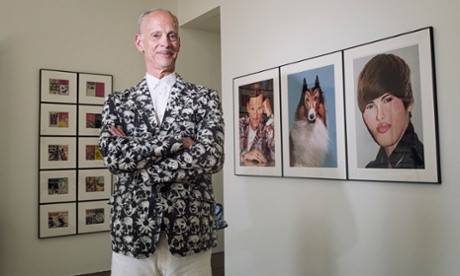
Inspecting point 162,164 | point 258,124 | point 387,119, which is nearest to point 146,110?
point 162,164

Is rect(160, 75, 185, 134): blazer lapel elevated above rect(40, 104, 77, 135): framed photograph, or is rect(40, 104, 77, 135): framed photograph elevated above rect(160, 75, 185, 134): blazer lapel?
rect(40, 104, 77, 135): framed photograph

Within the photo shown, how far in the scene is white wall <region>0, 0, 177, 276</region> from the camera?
349 cm

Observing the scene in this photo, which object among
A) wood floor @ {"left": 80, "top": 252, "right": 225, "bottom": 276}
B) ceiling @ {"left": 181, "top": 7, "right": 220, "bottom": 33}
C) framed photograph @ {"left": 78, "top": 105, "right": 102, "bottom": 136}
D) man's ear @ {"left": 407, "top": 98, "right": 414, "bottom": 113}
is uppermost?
ceiling @ {"left": 181, "top": 7, "right": 220, "bottom": 33}

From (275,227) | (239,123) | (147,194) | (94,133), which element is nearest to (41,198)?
(94,133)

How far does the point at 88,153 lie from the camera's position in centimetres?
385

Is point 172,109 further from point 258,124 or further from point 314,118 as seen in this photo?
point 258,124

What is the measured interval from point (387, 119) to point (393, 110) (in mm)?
58

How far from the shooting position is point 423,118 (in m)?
2.02

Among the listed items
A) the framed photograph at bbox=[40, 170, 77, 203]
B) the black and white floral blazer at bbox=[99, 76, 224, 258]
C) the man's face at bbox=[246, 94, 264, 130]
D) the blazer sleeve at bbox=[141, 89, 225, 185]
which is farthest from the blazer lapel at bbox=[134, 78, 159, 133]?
the framed photograph at bbox=[40, 170, 77, 203]

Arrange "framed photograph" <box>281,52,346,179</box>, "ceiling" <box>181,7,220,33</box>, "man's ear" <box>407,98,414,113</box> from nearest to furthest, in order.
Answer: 1. "man's ear" <box>407,98,414,113</box>
2. "framed photograph" <box>281,52,346,179</box>
3. "ceiling" <box>181,7,220,33</box>

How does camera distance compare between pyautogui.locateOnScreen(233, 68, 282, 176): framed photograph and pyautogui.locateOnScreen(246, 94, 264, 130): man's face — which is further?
pyautogui.locateOnScreen(246, 94, 264, 130): man's face

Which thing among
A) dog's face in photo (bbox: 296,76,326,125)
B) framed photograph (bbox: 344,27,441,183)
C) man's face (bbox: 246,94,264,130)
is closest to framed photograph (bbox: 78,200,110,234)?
man's face (bbox: 246,94,264,130)

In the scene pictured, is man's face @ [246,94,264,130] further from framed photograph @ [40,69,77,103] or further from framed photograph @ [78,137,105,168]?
framed photograph @ [40,69,77,103]

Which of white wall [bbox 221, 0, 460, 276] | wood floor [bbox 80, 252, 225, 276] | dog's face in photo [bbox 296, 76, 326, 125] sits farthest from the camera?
wood floor [bbox 80, 252, 225, 276]
